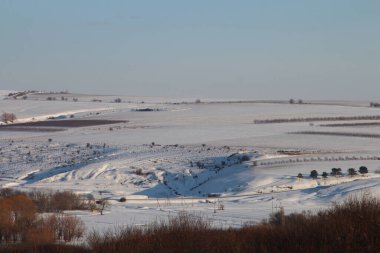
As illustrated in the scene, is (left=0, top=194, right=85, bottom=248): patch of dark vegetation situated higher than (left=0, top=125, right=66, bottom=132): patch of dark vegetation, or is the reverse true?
(left=0, top=125, right=66, bottom=132): patch of dark vegetation

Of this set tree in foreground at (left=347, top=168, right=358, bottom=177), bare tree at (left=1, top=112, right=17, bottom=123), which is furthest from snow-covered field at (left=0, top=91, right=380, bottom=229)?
bare tree at (left=1, top=112, right=17, bottom=123)

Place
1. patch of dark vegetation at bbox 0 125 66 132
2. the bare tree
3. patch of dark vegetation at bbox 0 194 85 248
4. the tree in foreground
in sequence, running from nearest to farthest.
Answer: patch of dark vegetation at bbox 0 194 85 248, the tree in foreground, patch of dark vegetation at bbox 0 125 66 132, the bare tree

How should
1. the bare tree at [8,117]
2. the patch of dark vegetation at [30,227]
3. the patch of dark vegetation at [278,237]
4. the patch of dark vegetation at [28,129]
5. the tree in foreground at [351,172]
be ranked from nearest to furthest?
the patch of dark vegetation at [278,237] → the patch of dark vegetation at [30,227] → the tree in foreground at [351,172] → the patch of dark vegetation at [28,129] → the bare tree at [8,117]

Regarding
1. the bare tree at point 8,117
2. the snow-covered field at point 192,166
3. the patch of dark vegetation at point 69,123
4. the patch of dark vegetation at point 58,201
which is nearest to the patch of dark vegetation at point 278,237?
the snow-covered field at point 192,166

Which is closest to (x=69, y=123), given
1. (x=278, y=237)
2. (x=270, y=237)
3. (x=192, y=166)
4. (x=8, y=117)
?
(x=8, y=117)

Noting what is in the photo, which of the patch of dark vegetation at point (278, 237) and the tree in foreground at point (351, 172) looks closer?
the patch of dark vegetation at point (278, 237)

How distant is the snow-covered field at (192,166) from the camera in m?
33.6

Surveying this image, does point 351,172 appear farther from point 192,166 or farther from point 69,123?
point 69,123

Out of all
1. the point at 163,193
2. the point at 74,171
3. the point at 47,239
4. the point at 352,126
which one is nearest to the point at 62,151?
the point at 74,171

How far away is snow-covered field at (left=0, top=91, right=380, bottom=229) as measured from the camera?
33625 mm

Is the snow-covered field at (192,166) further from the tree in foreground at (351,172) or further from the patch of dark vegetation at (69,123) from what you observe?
the patch of dark vegetation at (69,123)

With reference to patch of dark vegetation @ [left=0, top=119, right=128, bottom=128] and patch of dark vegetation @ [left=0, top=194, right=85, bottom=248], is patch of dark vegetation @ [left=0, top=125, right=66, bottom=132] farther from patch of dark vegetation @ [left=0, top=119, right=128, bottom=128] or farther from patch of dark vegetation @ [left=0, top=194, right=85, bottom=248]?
patch of dark vegetation @ [left=0, top=194, right=85, bottom=248]

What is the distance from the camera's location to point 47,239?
20.4 m

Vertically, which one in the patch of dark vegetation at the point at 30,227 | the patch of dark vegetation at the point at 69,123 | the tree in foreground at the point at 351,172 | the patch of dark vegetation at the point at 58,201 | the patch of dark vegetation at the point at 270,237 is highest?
the patch of dark vegetation at the point at 69,123
